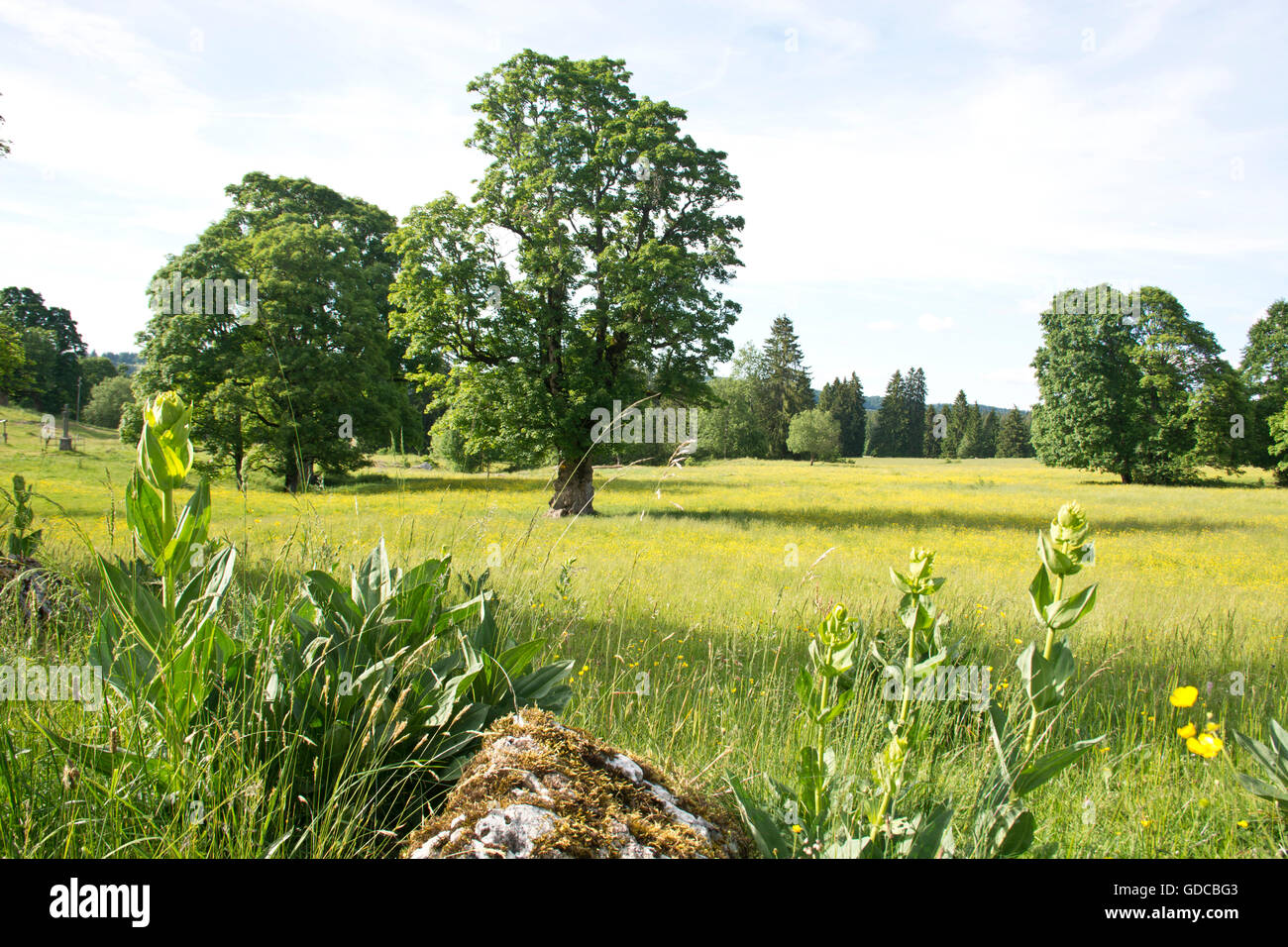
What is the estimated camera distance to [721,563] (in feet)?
43.6

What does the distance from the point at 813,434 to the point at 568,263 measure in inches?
2508

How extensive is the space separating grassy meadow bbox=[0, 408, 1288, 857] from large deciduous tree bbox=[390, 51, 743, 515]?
13.6ft

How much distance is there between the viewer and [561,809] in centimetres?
178

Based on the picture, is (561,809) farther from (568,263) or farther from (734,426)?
(734,426)

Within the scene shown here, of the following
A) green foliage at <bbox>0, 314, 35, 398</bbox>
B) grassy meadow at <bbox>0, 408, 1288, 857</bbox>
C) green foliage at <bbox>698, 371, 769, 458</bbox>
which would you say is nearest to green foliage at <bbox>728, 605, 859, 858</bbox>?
grassy meadow at <bbox>0, 408, 1288, 857</bbox>

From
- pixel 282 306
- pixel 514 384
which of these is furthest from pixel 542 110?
pixel 282 306

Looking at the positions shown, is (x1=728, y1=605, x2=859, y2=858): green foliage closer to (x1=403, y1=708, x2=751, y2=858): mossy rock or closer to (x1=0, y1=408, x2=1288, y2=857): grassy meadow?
(x1=403, y1=708, x2=751, y2=858): mossy rock

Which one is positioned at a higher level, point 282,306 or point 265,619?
point 282,306

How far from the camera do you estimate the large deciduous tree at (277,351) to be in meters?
24.8

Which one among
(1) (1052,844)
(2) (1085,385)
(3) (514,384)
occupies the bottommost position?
(1) (1052,844)

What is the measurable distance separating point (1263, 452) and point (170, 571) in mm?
62951

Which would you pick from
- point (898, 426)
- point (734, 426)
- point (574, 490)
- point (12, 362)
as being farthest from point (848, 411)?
point (12, 362)

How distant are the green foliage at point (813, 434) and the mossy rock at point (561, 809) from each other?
7841 centimetres
